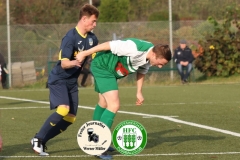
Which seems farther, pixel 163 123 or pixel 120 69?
pixel 163 123

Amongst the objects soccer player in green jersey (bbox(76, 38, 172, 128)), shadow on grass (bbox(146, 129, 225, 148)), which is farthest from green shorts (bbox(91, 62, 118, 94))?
shadow on grass (bbox(146, 129, 225, 148))

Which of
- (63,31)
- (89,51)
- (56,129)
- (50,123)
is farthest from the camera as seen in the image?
(63,31)

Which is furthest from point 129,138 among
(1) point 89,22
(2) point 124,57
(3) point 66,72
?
(1) point 89,22

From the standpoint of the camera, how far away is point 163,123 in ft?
41.1

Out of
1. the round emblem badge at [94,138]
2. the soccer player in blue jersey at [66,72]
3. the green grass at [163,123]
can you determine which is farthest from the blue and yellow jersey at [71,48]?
the green grass at [163,123]

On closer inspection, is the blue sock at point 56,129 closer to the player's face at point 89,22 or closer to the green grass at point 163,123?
the green grass at point 163,123

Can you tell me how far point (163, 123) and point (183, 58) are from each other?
44.2 feet

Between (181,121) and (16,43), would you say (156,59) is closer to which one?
(181,121)

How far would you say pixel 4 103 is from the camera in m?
18.6

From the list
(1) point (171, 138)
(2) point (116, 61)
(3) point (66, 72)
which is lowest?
(1) point (171, 138)

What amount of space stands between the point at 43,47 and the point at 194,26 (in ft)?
20.1

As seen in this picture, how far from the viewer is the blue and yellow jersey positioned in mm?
8688

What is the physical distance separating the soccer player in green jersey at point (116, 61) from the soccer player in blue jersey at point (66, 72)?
27 centimetres

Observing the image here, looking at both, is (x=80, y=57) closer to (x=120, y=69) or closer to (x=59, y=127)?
(x=120, y=69)
